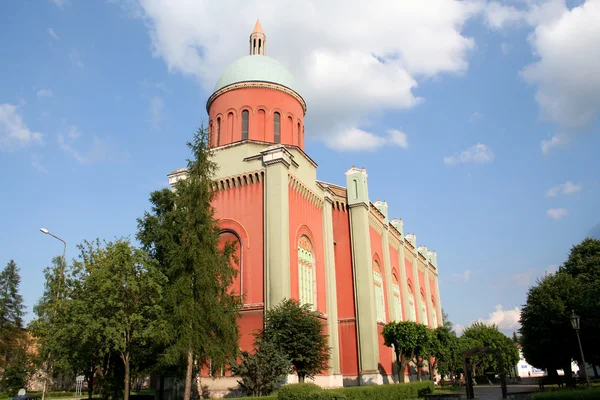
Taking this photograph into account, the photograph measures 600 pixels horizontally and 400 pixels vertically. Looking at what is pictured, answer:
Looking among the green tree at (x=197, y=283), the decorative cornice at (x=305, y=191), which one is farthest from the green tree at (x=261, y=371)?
the decorative cornice at (x=305, y=191)

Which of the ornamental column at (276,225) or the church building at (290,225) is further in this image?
the church building at (290,225)

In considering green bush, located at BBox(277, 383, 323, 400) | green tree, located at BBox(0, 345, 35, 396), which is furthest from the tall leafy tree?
green bush, located at BBox(277, 383, 323, 400)

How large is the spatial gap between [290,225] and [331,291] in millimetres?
6318

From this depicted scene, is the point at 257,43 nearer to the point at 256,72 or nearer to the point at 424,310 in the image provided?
the point at 256,72

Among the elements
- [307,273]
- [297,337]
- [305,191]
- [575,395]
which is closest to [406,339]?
[307,273]

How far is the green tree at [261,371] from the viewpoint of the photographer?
20.4 m

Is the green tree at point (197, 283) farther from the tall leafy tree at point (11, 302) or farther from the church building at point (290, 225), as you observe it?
the tall leafy tree at point (11, 302)

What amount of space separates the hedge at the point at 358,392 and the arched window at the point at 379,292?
7.35 metres

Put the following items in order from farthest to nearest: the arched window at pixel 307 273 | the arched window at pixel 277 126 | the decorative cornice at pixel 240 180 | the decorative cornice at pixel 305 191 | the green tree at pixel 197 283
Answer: the arched window at pixel 277 126 → the decorative cornice at pixel 305 191 → the arched window at pixel 307 273 → the decorative cornice at pixel 240 180 → the green tree at pixel 197 283

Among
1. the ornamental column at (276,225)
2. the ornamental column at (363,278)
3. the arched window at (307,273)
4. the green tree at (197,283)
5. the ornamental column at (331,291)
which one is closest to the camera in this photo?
the green tree at (197,283)

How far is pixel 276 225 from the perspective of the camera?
85.1 ft

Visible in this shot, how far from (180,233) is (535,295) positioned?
2411 centimetres

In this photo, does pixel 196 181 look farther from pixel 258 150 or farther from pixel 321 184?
pixel 321 184

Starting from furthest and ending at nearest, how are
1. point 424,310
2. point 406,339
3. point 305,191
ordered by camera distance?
point 424,310
point 305,191
point 406,339
